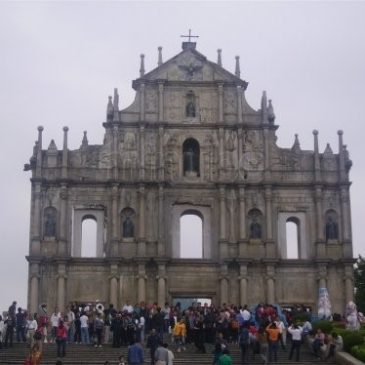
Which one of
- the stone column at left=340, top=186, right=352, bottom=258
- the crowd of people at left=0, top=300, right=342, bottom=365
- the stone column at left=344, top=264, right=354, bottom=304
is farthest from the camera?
the stone column at left=340, top=186, right=352, bottom=258

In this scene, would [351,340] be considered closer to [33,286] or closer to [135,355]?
[135,355]

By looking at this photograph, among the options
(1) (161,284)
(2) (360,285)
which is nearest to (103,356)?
(1) (161,284)

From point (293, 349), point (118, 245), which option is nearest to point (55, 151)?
→ point (118, 245)

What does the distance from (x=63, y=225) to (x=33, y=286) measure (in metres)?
3.48

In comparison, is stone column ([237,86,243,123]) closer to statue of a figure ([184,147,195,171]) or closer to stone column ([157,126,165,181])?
statue of a figure ([184,147,195,171])

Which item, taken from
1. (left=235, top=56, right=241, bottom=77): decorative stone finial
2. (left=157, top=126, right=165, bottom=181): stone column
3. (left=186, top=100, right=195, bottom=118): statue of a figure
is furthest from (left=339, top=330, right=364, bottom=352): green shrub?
A: (left=235, top=56, right=241, bottom=77): decorative stone finial

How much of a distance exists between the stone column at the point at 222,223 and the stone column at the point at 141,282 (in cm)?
409

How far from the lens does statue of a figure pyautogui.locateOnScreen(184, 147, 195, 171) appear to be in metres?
48.1

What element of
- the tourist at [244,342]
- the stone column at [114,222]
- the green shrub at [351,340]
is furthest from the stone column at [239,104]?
the tourist at [244,342]

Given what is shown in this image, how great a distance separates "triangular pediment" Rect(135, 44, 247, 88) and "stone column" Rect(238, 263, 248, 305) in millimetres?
10342

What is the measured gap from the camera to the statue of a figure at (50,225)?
46.3 m

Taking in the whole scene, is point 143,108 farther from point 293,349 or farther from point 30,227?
point 293,349

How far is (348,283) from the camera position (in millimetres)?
46062

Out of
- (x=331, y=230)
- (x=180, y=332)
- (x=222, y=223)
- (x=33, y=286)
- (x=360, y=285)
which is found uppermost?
(x=222, y=223)
